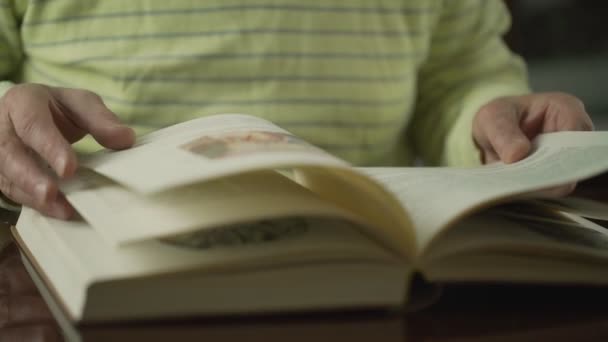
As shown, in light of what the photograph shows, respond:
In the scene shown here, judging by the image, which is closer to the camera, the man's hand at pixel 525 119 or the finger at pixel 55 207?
the finger at pixel 55 207

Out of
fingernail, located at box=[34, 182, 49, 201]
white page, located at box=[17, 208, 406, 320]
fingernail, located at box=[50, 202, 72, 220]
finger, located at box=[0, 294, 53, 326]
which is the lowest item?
finger, located at box=[0, 294, 53, 326]

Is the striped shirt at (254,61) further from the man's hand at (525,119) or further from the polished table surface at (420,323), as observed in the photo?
the polished table surface at (420,323)

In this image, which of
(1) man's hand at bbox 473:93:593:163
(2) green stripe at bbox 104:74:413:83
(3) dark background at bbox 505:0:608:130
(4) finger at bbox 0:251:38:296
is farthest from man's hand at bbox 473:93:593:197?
(3) dark background at bbox 505:0:608:130

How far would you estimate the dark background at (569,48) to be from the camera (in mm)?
1707

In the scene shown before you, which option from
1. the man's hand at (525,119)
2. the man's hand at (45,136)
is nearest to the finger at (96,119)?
the man's hand at (45,136)

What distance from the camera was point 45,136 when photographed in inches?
20.5

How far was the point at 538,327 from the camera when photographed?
16.4 inches

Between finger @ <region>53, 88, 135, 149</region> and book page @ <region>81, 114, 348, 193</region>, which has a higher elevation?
book page @ <region>81, 114, 348, 193</region>

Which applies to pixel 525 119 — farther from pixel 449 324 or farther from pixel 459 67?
pixel 449 324

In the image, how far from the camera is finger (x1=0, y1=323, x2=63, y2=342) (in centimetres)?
42

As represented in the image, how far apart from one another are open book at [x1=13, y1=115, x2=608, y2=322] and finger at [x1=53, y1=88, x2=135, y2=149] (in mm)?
48

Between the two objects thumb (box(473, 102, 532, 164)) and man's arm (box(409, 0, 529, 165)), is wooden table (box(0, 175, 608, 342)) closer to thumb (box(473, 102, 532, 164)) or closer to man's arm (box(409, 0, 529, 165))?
thumb (box(473, 102, 532, 164))

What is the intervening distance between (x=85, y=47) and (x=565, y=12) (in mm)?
1243

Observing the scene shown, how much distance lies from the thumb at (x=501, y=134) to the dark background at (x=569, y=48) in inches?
39.4
